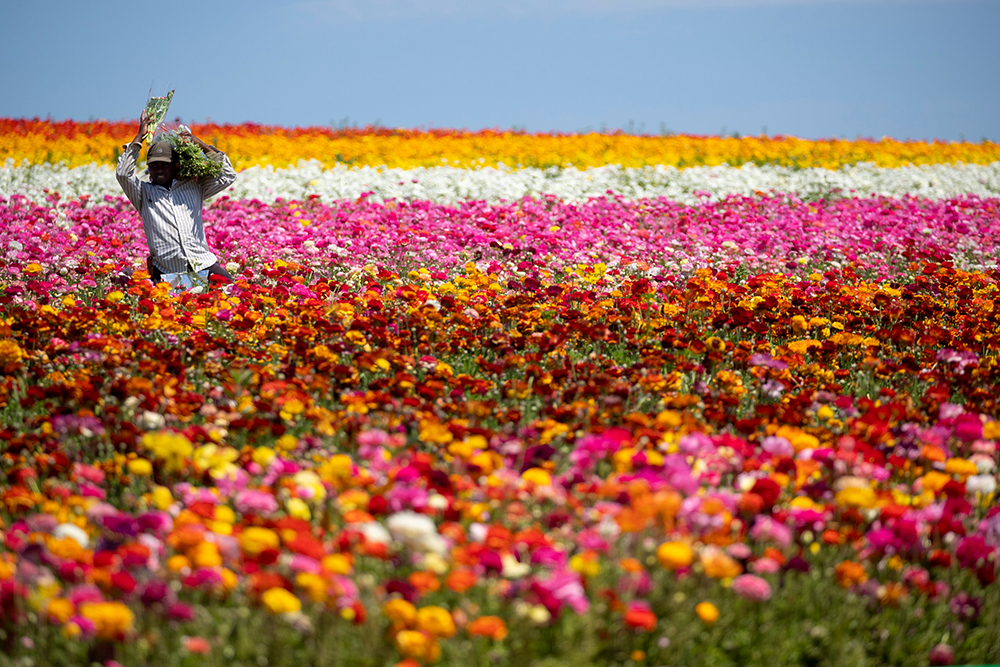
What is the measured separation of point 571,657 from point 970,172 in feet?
56.5

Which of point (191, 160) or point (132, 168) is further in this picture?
point (191, 160)

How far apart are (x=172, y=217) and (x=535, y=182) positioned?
25.8 feet

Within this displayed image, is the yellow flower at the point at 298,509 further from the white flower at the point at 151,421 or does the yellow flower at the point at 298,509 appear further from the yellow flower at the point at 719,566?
the yellow flower at the point at 719,566

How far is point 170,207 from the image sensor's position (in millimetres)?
6379

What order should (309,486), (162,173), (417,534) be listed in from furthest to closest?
1. (162,173)
2. (309,486)
3. (417,534)

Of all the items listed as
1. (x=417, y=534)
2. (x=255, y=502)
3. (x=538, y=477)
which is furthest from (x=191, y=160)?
(x=417, y=534)

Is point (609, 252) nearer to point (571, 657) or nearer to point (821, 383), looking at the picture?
point (821, 383)

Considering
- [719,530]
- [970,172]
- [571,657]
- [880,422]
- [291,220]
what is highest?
[970,172]

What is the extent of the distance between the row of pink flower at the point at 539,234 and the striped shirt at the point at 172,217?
64 centimetres

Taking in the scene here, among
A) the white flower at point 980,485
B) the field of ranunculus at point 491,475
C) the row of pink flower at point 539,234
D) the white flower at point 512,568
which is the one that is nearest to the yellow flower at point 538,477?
the field of ranunculus at point 491,475

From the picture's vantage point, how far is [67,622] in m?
2.16

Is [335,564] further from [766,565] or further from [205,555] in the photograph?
[766,565]

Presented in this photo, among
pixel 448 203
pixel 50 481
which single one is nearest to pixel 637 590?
pixel 50 481

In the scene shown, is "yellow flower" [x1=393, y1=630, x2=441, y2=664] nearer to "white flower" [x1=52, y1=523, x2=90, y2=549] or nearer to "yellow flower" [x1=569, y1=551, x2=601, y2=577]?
"yellow flower" [x1=569, y1=551, x2=601, y2=577]
